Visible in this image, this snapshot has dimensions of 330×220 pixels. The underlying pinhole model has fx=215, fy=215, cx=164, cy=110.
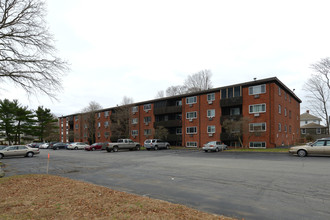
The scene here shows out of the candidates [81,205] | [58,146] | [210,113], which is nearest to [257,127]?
[210,113]

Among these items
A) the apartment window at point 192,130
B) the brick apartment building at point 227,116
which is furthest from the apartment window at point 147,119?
the apartment window at point 192,130

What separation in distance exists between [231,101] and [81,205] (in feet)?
97.8

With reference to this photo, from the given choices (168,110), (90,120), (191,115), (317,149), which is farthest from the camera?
(90,120)

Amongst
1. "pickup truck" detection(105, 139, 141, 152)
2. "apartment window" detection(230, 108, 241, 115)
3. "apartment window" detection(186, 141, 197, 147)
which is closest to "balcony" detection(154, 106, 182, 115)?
"apartment window" detection(186, 141, 197, 147)

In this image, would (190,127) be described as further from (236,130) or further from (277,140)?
(277,140)

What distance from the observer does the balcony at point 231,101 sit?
31592mm

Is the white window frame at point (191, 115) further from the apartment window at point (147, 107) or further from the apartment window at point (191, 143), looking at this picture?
the apartment window at point (147, 107)

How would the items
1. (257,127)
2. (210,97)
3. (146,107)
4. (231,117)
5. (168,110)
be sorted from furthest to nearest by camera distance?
(146,107)
(168,110)
(210,97)
(231,117)
(257,127)

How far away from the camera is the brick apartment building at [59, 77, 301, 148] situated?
95.0ft

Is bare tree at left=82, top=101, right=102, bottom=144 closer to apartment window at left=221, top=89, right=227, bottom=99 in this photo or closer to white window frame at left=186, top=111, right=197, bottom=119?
white window frame at left=186, top=111, right=197, bottom=119

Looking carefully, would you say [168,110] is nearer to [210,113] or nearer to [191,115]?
[191,115]

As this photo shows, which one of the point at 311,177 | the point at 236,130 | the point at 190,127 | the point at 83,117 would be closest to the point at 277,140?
the point at 236,130

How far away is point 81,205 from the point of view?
18.6 feet

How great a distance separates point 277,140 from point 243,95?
7.73m
